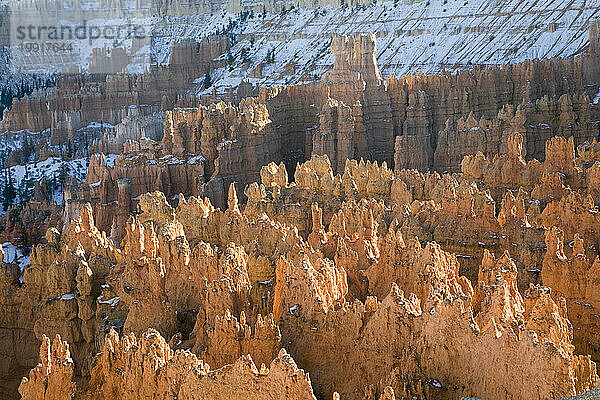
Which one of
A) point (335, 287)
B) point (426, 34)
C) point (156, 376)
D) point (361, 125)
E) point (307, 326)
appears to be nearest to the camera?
point (156, 376)

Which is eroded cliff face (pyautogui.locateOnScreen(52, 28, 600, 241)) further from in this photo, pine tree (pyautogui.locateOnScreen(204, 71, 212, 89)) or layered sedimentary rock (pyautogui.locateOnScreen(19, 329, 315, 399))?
pine tree (pyautogui.locateOnScreen(204, 71, 212, 89))

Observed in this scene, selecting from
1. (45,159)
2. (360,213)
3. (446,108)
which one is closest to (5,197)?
(45,159)

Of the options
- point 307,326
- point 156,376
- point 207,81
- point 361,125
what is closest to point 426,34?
point 207,81

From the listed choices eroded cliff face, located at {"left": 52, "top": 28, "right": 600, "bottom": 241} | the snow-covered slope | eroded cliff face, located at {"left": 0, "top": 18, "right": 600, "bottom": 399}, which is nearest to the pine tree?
the snow-covered slope

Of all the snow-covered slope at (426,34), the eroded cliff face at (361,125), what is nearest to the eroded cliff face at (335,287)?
the eroded cliff face at (361,125)

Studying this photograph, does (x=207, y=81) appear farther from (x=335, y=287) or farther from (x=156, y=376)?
(x=156, y=376)

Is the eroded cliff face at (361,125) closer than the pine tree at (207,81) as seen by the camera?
Yes

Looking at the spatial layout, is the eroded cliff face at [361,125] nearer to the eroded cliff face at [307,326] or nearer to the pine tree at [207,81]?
the eroded cliff face at [307,326]

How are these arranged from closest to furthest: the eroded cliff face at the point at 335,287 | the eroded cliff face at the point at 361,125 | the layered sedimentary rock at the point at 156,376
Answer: the layered sedimentary rock at the point at 156,376
the eroded cliff face at the point at 335,287
the eroded cliff face at the point at 361,125

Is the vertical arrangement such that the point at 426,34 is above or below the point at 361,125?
above

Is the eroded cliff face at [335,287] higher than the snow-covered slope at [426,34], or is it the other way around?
the snow-covered slope at [426,34]

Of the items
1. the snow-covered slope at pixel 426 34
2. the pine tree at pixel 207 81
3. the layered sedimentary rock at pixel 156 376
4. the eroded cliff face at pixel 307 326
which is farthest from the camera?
the pine tree at pixel 207 81
